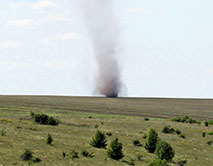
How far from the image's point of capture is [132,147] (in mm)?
48625

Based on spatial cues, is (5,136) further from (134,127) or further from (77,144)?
(134,127)

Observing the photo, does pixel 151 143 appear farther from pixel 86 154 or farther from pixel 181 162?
pixel 86 154

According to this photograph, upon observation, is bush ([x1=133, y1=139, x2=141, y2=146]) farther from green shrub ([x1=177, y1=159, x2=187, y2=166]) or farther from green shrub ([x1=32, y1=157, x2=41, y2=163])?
green shrub ([x1=32, y1=157, x2=41, y2=163])

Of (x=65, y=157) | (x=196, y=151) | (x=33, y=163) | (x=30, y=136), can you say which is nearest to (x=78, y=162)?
(x=65, y=157)

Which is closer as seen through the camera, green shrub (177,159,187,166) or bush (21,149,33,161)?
bush (21,149,33,161)

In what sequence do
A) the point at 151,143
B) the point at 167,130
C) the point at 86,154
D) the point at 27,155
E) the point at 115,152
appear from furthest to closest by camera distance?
the point at 167,130 < the point at 151,143 < the point at 115,152 < the point at 86,154 < the point at 27,155

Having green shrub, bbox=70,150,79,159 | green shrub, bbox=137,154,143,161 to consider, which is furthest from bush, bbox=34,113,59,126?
green shrub, bbox=70,150,79,159

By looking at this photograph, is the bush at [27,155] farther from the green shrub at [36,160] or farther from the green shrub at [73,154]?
the green shrub at [73,154]

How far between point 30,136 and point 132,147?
14144 mm

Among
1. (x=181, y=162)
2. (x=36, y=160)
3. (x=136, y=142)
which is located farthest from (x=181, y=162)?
(x=36, y=160)

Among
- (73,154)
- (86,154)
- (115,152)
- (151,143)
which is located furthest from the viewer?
(151,143)

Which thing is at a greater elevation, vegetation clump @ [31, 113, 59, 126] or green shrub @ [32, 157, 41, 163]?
vegetation clump @ [31, 113, 59, 126]

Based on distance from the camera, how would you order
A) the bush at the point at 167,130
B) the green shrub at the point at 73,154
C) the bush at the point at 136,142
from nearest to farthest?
the green shrub at the point at 73,154 → the bush at the point at 136,142 → the bush at the point at 167,130

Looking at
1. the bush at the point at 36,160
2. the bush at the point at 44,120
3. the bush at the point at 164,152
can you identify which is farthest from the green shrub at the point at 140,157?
the bush at the point at 44,120
